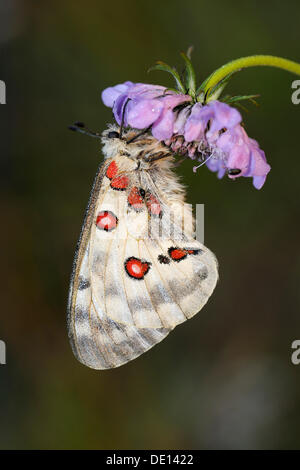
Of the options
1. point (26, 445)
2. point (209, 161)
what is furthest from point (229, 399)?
point (209, 161)

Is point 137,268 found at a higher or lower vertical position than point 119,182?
lower

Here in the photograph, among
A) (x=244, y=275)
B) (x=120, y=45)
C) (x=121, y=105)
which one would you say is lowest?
(x=244, y=275)

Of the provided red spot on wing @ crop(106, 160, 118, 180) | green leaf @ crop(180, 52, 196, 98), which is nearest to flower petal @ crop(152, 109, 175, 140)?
green leaf @ crop(180, 52, 196, 98)

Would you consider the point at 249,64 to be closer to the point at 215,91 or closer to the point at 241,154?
the point at 215,91

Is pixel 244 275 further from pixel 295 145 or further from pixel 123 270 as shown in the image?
pixel 123 270

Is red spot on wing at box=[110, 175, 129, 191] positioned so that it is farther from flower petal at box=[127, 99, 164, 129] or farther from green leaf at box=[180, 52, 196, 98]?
green leaf at box=[180, 52, 196, 98]

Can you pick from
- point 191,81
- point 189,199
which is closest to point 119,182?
point 191,81
